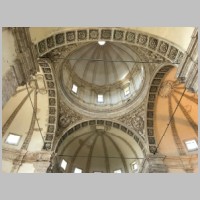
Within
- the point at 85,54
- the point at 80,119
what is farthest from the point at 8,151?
the point at 85,54

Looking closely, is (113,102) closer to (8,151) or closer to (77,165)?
(77,165)

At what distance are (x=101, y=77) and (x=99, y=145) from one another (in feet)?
17.0

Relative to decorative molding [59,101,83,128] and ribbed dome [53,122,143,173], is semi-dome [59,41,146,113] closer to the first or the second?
decorative molding [59,101,83,128]

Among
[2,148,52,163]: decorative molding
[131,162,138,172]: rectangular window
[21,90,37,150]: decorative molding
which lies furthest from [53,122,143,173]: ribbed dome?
[21,90,37,150]: decorative molding

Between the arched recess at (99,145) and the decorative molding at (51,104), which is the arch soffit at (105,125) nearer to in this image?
the arched recess at (99,145)

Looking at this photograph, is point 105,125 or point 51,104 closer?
point 51,104

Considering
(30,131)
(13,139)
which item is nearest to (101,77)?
(30,131)

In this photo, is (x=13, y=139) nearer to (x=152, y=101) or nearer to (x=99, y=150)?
(x=99, y=150)

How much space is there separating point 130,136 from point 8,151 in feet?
23.4

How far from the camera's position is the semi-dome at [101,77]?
16.2m

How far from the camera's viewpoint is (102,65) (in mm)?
19594

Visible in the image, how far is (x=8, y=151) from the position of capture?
13.5 meters

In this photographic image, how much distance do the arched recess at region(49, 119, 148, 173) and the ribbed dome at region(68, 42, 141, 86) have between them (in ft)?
13.1

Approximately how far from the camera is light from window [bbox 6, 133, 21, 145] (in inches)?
555
